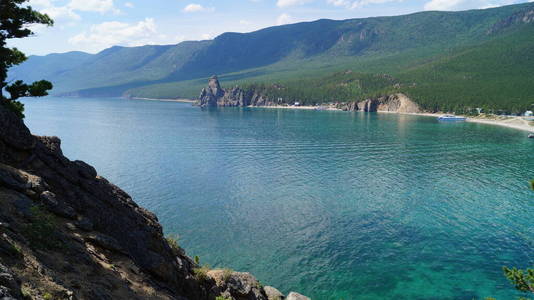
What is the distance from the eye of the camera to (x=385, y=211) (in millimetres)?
59906

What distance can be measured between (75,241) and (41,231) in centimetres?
183

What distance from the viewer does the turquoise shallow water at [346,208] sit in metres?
41.0

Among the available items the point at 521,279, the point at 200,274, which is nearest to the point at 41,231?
the point at 200,274

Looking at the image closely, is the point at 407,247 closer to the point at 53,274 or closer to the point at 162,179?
the point at 53,274

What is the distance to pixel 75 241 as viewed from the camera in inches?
712

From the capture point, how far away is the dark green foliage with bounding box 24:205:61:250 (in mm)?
16108

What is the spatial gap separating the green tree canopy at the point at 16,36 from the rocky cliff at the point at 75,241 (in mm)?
4734

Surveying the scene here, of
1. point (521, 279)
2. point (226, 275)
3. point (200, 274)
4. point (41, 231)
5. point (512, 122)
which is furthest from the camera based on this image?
point (512, 122)

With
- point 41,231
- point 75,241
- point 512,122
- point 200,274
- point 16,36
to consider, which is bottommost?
point 200,274

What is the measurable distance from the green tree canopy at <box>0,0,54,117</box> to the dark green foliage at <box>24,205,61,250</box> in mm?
11345

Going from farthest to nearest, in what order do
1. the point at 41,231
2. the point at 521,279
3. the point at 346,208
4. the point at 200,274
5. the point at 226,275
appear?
the point at 346,208 → the point at 226,275 → the point at 200,274 → the point at 521,279 → the point at 41,231

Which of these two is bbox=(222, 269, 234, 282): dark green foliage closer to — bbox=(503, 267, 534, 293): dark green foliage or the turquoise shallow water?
the turquoise shallow water

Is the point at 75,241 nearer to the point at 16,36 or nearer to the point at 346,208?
the point at 16,36

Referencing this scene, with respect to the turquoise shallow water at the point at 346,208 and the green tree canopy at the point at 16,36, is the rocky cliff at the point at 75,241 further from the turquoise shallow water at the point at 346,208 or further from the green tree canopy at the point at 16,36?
the turquoise shallow water at the point at 346,208
